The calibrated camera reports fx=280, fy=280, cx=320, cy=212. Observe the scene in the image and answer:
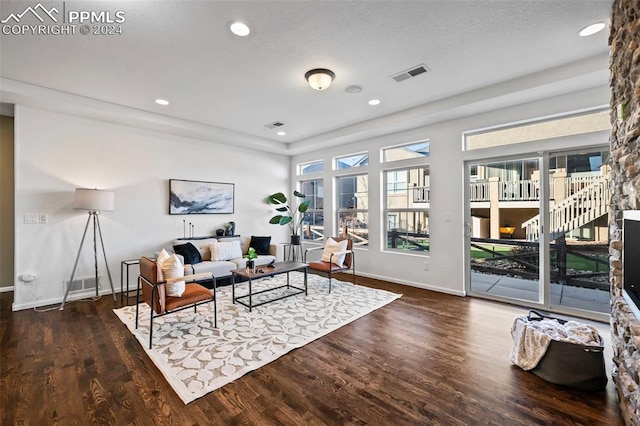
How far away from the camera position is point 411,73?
333cm

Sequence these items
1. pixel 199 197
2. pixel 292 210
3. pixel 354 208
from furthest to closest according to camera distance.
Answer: pixel 292 210 < pixel 354 208 < pixel 199 197

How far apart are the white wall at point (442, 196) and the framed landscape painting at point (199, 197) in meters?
3.06

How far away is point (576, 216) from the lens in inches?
140

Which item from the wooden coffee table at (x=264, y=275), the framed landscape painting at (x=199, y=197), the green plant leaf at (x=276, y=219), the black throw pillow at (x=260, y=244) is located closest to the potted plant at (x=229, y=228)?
the framed landscape painting at (x=199, y=197)

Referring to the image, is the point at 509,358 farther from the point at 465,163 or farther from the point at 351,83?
the point at 351,83

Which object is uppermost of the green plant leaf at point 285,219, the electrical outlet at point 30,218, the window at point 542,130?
the window at point 542,130

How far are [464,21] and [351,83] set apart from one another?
144 centimetres

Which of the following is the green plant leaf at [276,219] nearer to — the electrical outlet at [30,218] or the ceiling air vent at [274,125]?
the ceiling air vent at [274,125]

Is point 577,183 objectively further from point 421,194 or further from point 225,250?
point 225,250

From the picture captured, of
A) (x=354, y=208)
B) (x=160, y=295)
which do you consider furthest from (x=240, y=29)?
(x=354, y=208)

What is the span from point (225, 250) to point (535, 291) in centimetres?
497

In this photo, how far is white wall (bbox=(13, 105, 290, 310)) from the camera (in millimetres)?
3918

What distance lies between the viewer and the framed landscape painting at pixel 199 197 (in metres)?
5.28

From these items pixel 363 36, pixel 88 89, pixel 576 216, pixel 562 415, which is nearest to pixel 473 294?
→ pixel 576 216
